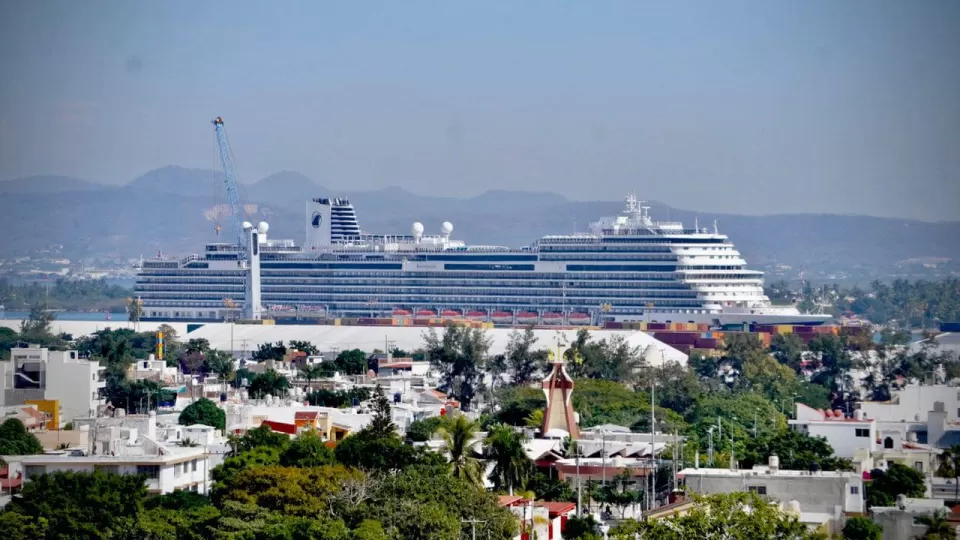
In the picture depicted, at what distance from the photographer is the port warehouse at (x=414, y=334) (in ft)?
418

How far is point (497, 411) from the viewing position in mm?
77250

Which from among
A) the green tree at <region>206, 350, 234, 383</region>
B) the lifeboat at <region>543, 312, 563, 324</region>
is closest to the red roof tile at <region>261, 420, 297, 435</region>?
the green tree at <region>206, 350, 234, 383</region>

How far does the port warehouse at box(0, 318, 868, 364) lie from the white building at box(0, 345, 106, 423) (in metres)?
45.8

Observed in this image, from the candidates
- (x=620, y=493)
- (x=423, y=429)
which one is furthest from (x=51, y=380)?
(x=620, y=493)

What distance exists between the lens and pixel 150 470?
46.8 meters

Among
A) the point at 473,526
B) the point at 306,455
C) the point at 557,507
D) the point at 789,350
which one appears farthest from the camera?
the point at 789,350

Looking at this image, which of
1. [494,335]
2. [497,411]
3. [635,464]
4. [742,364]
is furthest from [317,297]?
[635,464]

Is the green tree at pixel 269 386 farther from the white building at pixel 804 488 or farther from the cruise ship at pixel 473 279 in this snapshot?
the cruise ship at pixel 473 279

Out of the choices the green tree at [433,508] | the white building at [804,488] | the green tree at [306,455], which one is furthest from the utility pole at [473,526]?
the green tree at [306,455]

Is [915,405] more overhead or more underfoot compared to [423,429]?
more overhead

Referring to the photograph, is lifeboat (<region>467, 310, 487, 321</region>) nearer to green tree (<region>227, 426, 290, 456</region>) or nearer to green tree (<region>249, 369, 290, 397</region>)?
green tree (<region>249, 369, 290, 397</region>)

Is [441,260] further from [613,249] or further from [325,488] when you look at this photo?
[325,488]

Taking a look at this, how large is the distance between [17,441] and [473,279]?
4764 inches

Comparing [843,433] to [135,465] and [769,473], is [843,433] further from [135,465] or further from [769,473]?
[135,465]
